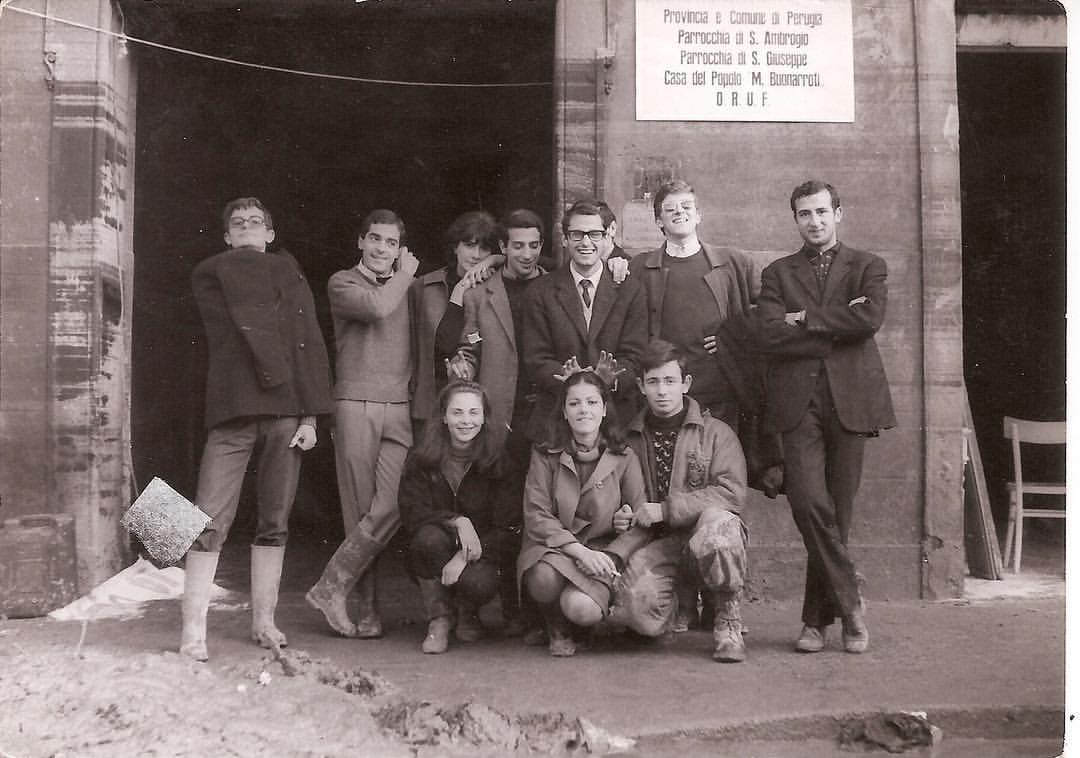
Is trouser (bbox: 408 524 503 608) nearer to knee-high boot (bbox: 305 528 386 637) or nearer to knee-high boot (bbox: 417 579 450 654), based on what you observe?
knee-high boot (bbox: 417 579 450 654)

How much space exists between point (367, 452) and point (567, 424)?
101 cm

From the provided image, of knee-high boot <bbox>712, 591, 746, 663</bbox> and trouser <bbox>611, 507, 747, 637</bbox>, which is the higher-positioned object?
trouser <bbox>611, 507, 747, 637</bbox>

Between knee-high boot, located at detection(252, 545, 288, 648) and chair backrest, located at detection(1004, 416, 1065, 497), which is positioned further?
chair backrest, located at detection(1004, 416, 1065, 497)

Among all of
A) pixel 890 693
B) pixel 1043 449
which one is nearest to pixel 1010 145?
pixel 1043 449

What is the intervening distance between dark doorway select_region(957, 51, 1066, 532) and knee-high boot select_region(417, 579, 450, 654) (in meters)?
4.50

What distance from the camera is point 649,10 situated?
18.3 ft

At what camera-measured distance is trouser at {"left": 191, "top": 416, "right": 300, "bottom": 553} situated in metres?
4.36

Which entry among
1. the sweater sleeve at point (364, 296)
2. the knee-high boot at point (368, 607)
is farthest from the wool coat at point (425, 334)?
the knee-high boot at point (368, 607)

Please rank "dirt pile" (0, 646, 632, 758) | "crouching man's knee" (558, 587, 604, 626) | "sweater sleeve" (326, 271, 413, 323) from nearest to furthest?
"dirt pile" (0, 646, 632, 758) < "crouching man's knee" (558, 587, 604, 626) < "sweater sleeve" (326, 271, 413, 323)

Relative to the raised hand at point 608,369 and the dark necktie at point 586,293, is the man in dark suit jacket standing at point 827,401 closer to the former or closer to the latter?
the raised hand at point 608,369

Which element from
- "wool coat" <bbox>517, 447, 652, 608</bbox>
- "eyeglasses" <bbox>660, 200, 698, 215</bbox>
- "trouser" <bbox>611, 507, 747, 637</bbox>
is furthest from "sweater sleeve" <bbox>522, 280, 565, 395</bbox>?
"trouser" <bbox>611, 507, 747, 637</bbox>

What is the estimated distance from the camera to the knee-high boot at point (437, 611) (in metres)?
4.48

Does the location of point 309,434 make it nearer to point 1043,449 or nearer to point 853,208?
point 853,208

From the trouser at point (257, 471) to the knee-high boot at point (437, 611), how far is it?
2.13 feet
